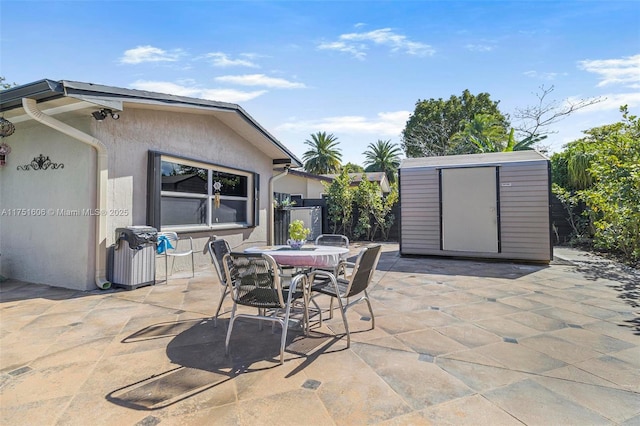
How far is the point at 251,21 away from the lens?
6156 mm

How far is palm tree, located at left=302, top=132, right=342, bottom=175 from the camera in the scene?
95.4ft

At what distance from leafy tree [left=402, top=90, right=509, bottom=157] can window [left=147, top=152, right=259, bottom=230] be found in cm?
1811

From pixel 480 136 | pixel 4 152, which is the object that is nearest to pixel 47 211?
pixel 4 152

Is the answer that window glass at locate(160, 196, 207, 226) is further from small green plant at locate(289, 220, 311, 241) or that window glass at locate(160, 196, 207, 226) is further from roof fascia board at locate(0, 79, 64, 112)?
small green plant at locate(289, 220, 311, 241)

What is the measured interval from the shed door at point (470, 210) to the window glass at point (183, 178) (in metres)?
5.48

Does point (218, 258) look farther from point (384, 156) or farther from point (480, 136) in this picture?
point (384, 156)

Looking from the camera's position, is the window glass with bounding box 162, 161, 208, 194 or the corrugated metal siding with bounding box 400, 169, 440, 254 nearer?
the window glass with bounding box 162, 161, 208, 194

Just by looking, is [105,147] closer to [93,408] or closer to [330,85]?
[93,408]

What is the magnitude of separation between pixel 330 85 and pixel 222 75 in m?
3.07

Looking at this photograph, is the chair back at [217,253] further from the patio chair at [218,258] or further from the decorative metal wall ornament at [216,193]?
the decorative metal wall ornament at [216,193]

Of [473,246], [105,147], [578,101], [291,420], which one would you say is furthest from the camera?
[578,101]

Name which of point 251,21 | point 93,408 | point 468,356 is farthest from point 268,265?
point 251,21

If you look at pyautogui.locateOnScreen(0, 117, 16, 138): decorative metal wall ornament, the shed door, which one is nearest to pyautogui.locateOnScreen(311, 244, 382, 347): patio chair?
the shed door

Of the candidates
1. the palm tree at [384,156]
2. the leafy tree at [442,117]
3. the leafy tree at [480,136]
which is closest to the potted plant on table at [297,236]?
the leafy tree at [480,136]
